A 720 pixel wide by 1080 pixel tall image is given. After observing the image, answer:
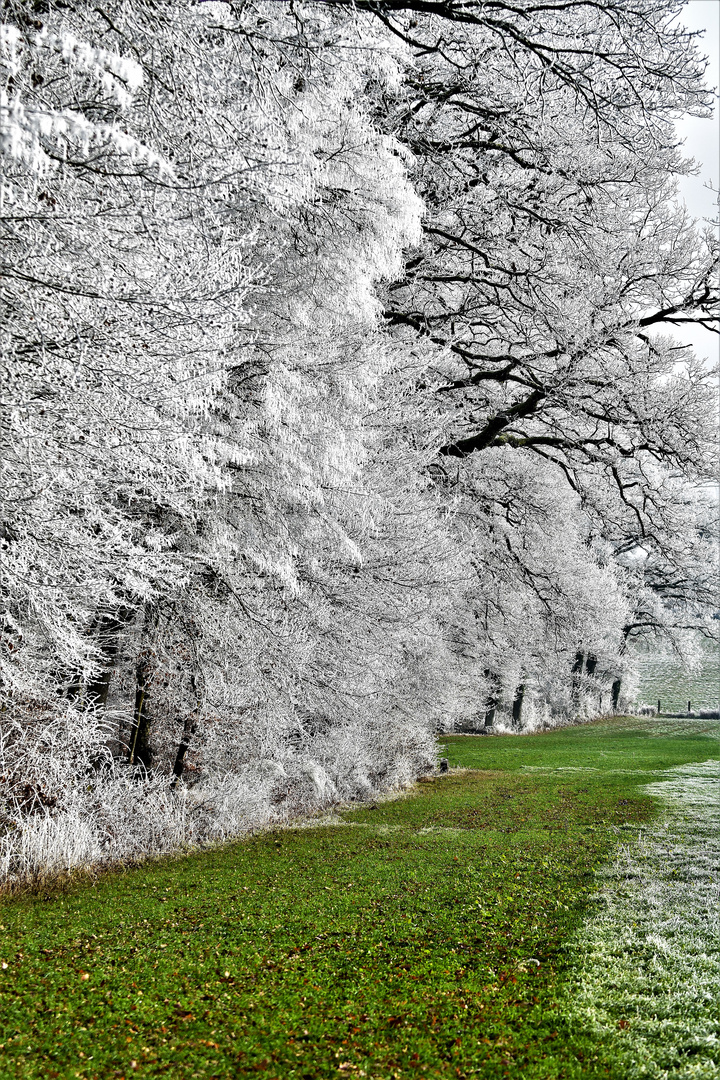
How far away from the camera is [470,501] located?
15664 millimetres

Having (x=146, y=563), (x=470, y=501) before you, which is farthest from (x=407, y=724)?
(x=146, y=563)

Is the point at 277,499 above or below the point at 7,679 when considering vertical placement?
above

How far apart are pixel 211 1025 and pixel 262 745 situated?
6590 millimetres

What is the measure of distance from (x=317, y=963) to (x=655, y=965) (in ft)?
7.80

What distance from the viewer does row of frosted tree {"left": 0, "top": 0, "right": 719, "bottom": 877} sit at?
5090mm

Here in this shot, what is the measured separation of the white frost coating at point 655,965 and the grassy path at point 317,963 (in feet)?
0.50

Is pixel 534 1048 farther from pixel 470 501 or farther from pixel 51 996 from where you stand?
pixel 470 501

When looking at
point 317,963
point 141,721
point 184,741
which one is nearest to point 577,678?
point 184,741

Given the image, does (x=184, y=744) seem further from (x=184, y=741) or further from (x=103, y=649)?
(x=103, y=649)

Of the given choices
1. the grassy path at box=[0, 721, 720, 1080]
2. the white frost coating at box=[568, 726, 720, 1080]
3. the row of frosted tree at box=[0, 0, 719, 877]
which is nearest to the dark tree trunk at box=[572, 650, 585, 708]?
the row of frosted tree at box=[0, 0, 719, 877]

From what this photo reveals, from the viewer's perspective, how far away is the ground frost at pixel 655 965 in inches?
168

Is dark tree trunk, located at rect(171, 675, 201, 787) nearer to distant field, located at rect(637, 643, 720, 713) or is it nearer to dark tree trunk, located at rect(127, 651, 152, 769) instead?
dark tree trunk, located at rect(127, 651, 152, 769)

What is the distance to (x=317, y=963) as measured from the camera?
5742mm

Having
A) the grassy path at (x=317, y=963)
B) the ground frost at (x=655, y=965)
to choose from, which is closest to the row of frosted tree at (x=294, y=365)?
the grassy path at (x=317, y=963)
